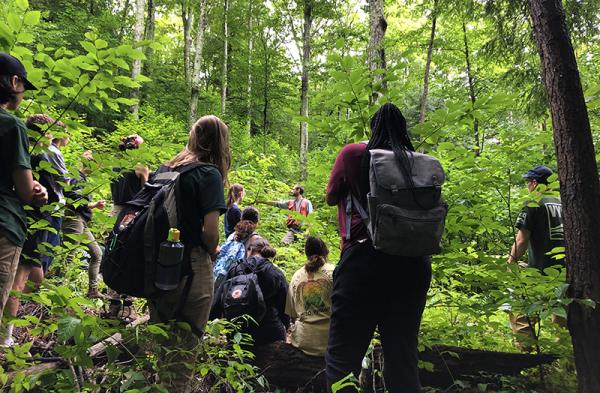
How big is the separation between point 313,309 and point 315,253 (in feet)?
1.82

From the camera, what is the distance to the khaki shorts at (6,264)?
1.99 metres

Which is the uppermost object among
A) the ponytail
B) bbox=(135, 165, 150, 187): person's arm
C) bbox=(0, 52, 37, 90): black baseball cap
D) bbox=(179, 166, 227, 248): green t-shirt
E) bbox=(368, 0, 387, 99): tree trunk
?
bbox=(368, 0, 387, 99): tree trunk

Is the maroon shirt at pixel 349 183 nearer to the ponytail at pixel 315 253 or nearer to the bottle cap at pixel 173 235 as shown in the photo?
the bottle cap at pixel 173 235

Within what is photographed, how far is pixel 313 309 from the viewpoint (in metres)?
3.71

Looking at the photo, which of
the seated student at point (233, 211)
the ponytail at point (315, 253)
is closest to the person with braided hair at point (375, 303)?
the ponytail at point (315, 253)

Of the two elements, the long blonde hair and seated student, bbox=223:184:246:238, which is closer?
the long blonde hair

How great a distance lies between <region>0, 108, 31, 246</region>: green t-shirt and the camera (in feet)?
6.33

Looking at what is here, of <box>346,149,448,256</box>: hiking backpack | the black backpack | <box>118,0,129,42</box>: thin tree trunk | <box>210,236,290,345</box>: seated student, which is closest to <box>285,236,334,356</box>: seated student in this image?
<box>210,236,290,345</box>: seated student

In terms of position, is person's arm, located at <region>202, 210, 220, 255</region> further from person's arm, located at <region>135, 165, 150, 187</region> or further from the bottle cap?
person's arm, located at <region>135, 165, 150, 187</region>

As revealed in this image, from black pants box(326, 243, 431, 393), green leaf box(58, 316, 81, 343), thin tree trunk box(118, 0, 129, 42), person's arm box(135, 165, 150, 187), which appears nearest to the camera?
green leaf box(58, 316, 81, 343)

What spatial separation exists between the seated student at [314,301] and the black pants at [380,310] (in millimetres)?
1474

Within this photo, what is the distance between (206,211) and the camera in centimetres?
230

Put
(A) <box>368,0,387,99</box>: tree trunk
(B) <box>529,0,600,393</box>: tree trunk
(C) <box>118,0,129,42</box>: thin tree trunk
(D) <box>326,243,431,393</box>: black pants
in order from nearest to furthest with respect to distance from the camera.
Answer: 1. (D) <box>326,243,431,393</box>: black pants
2. (B) <box>529,0,600,393</box>: tree trunk
3. (A) <box>368,0,387,99</box>: tree trunk
4. (C) <box>118,0,129,42</box>: thin tree trunk

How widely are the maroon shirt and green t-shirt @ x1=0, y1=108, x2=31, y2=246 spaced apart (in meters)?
Answer: 1.70
